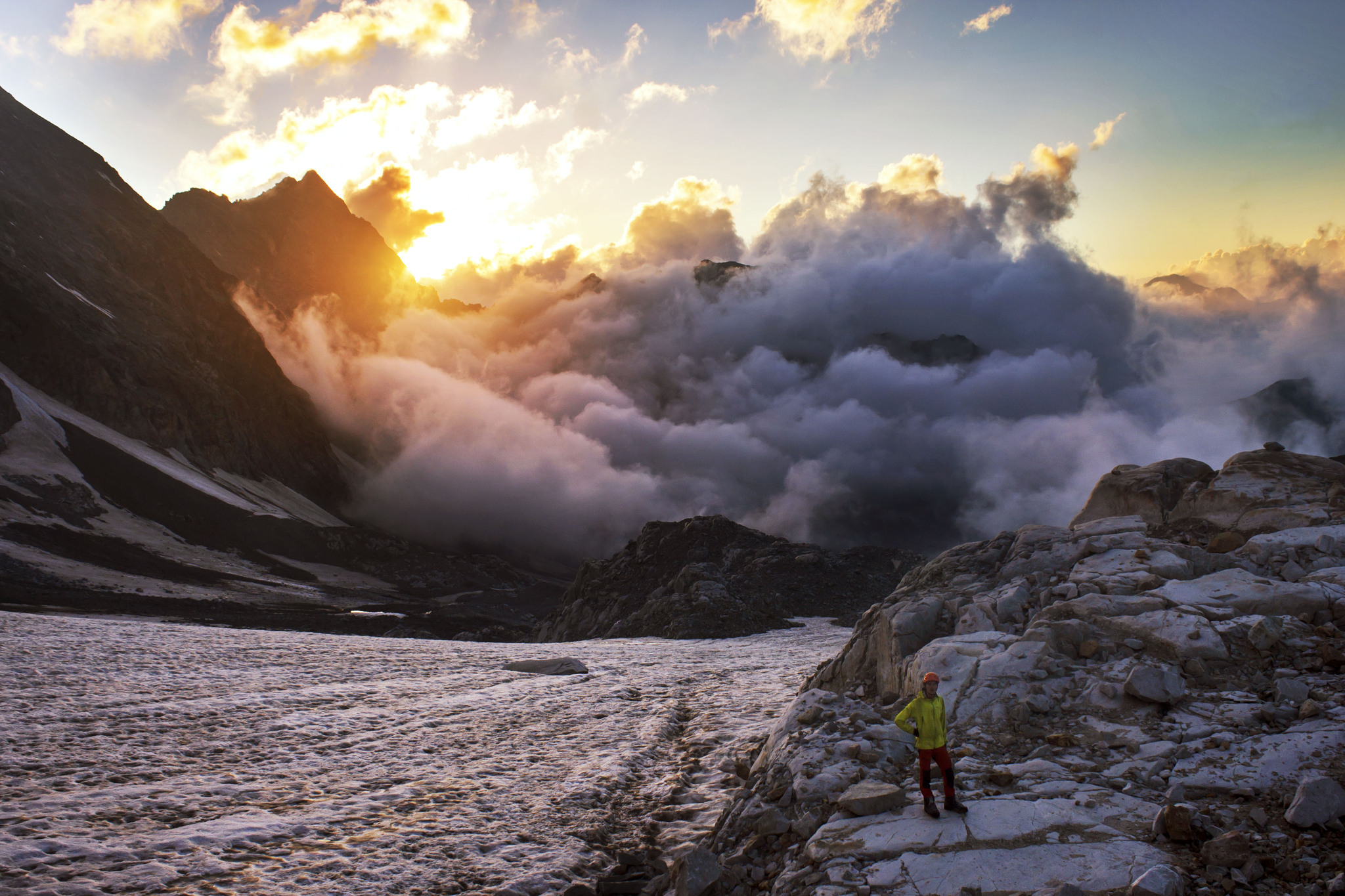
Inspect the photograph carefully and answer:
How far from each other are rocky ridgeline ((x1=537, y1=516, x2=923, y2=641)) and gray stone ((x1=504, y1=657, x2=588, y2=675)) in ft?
83.9

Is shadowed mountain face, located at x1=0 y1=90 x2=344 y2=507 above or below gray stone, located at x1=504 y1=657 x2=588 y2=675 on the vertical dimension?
above

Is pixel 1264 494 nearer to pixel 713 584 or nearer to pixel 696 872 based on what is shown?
pixel 696 872

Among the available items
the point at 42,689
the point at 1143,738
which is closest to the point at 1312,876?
the point at 1143,738

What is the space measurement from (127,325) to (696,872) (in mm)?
163406

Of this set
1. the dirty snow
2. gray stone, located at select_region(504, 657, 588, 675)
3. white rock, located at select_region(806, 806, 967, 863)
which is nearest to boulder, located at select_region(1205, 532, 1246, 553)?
white rock, located at select_region(806, 806, 967, 863)

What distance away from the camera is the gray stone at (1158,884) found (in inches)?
262

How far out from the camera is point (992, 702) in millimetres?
11758

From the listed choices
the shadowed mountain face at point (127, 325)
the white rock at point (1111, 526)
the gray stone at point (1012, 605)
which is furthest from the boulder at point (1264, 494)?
the shadowed mountain face at point (127, 325)

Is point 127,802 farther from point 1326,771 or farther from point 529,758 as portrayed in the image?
point 1326,771

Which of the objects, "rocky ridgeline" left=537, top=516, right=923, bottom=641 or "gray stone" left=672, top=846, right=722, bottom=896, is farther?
"rocky ridgeline" left=537, top=516, right=923, bottom=641

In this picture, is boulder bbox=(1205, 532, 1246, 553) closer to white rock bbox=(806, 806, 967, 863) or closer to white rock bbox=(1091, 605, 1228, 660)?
white rock bbox=(1091, 605, 1228, 660)

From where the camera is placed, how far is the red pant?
8844mm

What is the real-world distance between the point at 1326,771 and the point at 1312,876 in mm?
2232

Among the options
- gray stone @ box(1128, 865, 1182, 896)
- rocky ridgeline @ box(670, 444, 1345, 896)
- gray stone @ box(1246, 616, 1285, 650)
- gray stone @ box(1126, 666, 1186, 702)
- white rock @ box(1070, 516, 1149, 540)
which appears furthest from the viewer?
white rock @ box(1070, 516, 1149, 540)
